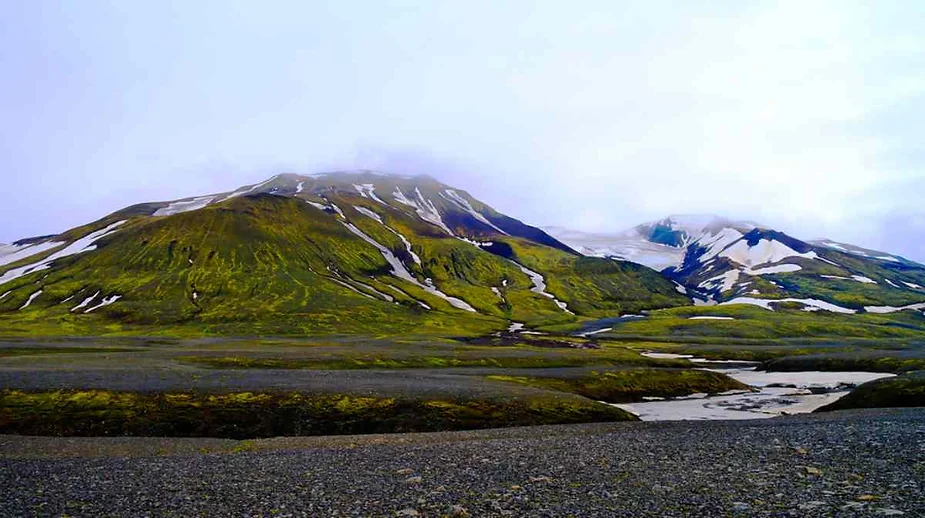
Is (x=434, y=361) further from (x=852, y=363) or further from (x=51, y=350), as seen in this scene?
(x=852, y=363)

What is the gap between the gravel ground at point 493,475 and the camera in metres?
18.6

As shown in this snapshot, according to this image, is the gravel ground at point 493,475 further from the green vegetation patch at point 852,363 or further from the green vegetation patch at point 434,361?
the green vegetation patch at point 852,363

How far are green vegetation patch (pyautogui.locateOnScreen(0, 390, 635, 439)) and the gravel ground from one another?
4.41 m

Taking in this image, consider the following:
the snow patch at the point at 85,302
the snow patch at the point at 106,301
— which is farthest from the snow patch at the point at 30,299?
the snow patch at the point at 106,301

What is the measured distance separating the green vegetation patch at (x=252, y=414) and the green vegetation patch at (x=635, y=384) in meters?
15.5

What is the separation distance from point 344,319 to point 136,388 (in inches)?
5231

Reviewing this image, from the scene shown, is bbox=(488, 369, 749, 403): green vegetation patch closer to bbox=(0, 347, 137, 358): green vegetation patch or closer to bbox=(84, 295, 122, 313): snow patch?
bbox=(0, 347, 137, 358): green vegetation patch

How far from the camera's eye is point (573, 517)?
56.5ft

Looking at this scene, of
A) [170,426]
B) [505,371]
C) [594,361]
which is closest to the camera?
[170,426]

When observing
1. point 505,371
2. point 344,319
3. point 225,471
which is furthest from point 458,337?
point 225,471

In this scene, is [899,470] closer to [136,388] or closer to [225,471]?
[225,471]

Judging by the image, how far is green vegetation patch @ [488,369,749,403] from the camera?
207 feet

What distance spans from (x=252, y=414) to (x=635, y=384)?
151 ft

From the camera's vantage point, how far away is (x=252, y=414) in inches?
1668
